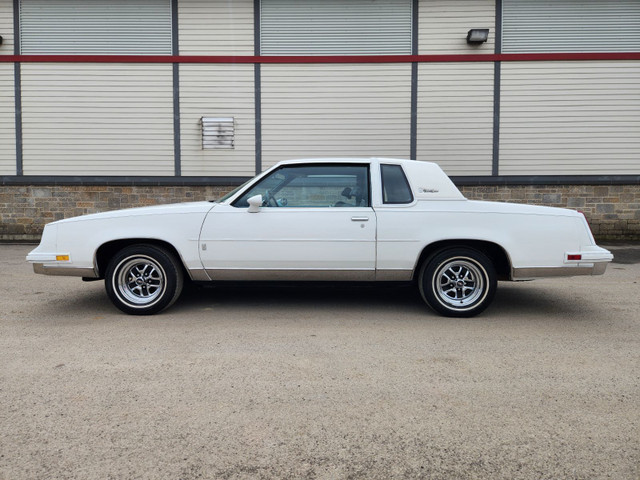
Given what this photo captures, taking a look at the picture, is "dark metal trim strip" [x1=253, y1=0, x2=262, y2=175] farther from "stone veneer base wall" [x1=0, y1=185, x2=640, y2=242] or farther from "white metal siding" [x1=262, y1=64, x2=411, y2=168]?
"stone veneer base wall" [x1=0, y1=185, x2=640, y2=242]

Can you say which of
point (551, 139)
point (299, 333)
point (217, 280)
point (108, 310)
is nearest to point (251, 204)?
point (217, 280)

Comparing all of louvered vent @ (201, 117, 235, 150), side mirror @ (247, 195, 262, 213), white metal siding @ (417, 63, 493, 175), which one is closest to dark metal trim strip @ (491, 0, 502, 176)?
white metal siding @ (417, 63, 493, 175)

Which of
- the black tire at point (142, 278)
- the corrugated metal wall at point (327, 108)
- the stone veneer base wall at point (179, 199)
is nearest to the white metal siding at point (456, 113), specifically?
the corrugated metal wall at point (327, 108)

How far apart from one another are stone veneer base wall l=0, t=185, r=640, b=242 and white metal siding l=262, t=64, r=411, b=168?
1.92 m

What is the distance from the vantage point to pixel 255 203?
5.02 m

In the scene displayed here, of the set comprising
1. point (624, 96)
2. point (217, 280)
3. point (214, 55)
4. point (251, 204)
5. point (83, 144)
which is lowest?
point (217, 280)

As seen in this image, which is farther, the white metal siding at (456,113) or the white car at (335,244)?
the white metal siding at (456,113)

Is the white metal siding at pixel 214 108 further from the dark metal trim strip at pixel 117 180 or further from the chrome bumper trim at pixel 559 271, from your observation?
the chrome bumper trim at pixel 559 271

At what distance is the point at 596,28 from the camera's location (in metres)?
12.1

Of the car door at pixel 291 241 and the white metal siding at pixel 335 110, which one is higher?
the white metal siding at pixel 335 110

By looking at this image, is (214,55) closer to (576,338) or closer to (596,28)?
(596,28)

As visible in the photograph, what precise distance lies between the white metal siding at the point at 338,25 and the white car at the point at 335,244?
8.07m

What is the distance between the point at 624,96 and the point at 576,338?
1010 centimetres

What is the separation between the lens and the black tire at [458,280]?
5.04m
